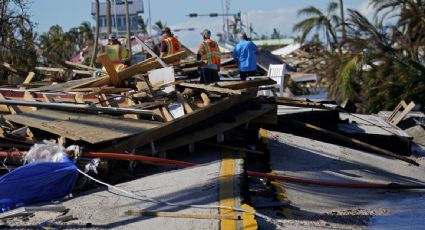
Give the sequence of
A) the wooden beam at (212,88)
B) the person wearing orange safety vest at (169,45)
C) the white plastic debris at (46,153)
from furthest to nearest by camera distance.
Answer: the person wearing orange safety vest at (169,45), the wooden beam at (212,88), the white plastic debris at (46,153)

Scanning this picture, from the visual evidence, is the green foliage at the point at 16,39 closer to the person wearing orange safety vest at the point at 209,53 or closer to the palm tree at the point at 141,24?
the person wearing orange safety vest at the point at 209,53

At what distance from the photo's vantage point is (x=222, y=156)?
480 inches

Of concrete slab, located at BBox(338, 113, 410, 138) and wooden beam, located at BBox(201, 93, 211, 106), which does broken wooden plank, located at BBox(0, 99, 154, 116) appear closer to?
wooden beam, located at BBox(201, 93, 211, 106)

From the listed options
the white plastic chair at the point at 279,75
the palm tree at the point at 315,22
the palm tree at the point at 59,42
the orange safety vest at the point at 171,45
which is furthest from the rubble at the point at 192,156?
the palm tree at the point at 59,42

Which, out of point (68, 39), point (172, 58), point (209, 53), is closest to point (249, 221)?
point (172, 58)

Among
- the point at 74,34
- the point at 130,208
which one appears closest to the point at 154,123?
the point at 130,208

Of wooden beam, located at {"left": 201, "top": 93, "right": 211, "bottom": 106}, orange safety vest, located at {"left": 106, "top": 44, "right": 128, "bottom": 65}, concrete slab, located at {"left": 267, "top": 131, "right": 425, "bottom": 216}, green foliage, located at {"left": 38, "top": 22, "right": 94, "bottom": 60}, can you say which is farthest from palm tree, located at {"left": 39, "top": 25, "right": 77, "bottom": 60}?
wooden beam, located at {"left": 201, "top": 93, "right": 211, "bottom": 106}

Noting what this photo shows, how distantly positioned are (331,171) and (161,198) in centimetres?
493

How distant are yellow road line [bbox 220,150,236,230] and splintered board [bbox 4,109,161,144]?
132cm

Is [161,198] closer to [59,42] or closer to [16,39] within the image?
[16,39]

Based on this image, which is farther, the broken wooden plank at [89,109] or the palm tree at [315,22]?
A: the palm tree at [315,22]

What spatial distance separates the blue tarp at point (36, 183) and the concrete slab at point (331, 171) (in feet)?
9.81

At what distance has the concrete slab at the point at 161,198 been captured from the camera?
7.80m

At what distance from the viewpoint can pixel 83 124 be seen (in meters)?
11.3
